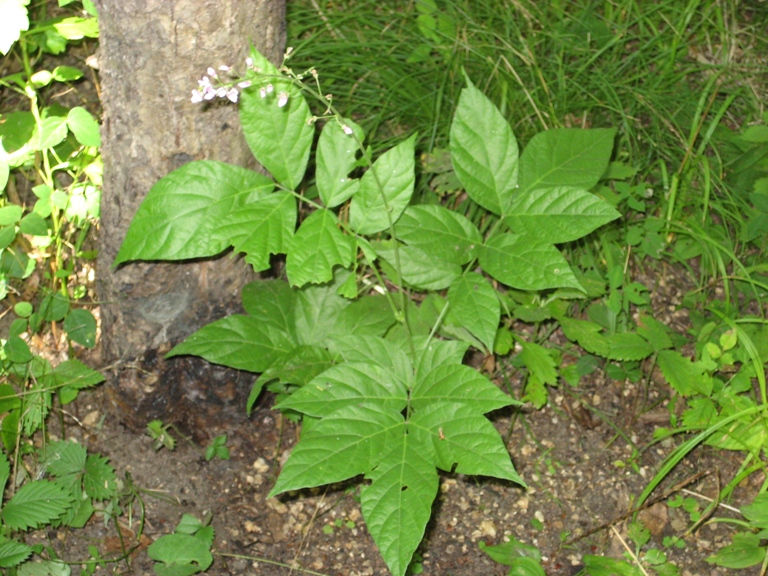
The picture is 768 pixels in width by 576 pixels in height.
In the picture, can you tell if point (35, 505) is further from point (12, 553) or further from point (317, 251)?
point (317, 251)

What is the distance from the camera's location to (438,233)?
1.73 meters

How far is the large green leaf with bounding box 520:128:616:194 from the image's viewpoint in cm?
178

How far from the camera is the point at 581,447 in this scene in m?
2.11

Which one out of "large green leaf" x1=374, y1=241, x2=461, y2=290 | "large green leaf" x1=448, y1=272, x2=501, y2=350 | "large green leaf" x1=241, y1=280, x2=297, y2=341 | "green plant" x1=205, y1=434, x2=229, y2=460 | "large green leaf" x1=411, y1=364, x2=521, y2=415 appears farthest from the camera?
"green plant" x1=205, y1=434, x2=229, y2=460

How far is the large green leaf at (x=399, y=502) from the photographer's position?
4.48ft

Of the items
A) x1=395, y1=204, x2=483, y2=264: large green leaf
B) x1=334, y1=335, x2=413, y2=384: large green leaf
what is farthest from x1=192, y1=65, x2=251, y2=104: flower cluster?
x1=334, y1=335, x2=413, y2=384: large green leaf

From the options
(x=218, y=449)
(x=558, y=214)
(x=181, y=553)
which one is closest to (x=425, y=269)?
(x=558, y=214)

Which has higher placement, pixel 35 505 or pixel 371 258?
pixel 371 258

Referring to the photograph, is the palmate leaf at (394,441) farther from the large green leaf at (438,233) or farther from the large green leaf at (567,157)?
the large green leaf at (567,157)

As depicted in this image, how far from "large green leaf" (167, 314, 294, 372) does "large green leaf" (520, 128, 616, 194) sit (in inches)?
28.0

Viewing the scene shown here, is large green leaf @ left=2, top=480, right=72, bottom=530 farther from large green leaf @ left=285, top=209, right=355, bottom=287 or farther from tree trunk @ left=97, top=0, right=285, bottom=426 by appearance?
large green leaf @ left=285, top=209, right=355, bottom=287

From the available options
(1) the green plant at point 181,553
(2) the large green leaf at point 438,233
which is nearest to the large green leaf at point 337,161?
(2) the large green leaf at point 438,233

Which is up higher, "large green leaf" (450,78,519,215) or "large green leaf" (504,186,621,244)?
"large green leaf" (450,78,519,215)

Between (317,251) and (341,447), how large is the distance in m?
0.41
